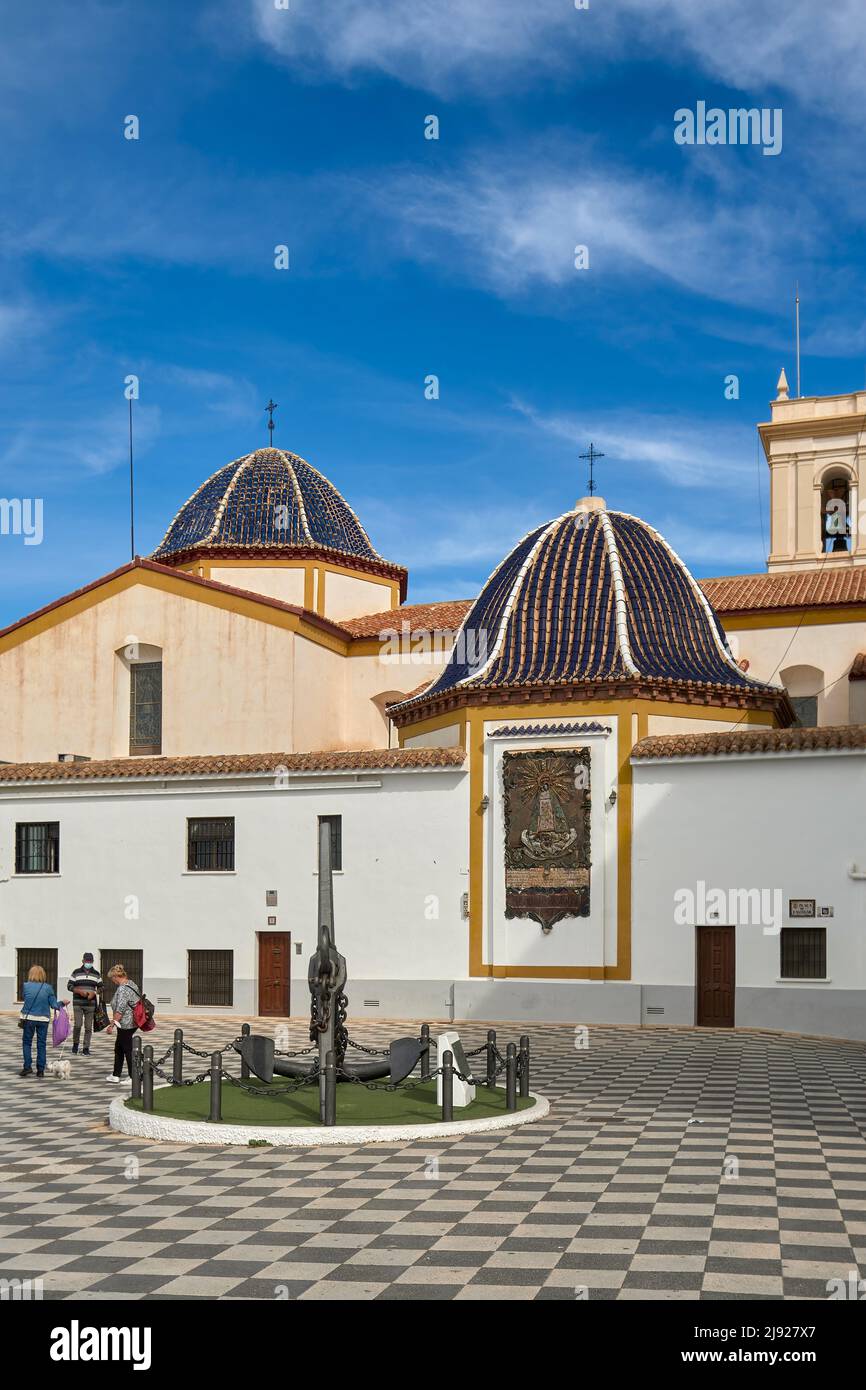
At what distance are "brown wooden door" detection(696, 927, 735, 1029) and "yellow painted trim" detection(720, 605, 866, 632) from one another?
11593mm

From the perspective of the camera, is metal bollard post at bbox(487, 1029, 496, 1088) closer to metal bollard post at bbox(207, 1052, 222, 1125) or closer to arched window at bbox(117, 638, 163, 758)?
metal bollard post at bbox(207, 1052, 222, 1125)

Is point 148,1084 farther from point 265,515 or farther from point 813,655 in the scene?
point 265,515

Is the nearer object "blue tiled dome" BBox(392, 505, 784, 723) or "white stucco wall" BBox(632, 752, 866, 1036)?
"white stucco wall" BBox(632, 752, 866, 1036)

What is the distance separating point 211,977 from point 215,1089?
15.3m

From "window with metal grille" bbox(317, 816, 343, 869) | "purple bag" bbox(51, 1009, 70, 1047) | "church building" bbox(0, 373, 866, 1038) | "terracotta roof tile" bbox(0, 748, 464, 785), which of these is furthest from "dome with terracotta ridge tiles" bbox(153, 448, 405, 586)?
"purple bag" bbox(51, 1009, 70, 1047)

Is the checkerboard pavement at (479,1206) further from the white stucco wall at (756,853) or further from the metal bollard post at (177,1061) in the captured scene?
the white stucco wall at (756,853)

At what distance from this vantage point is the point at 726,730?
2905cm

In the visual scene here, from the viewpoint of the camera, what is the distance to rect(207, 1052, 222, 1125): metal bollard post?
14.7 meters

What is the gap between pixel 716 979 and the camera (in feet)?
85.1

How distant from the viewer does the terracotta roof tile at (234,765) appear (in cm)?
2845

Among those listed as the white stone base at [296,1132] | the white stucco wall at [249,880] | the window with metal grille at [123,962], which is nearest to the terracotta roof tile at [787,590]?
the white stucco wall at [249,880]

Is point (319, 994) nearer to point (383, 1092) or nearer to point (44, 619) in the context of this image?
point (383, 1092)

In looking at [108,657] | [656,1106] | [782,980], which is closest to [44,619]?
[108,657]

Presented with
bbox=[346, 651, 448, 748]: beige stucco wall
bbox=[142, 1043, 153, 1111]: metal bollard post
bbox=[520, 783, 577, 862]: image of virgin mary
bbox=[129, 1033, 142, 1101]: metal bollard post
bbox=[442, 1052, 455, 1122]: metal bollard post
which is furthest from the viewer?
bbox=[346, 651, 448, 748]: beige stucco wall
